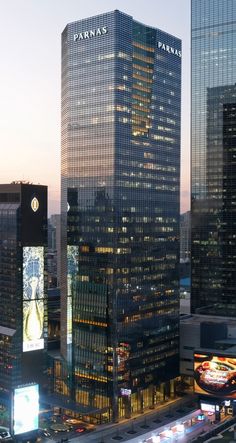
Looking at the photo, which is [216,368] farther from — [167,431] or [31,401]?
[31,401]

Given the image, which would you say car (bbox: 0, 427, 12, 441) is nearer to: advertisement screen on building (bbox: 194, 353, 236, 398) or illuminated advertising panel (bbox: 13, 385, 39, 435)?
illuminated advertising panel (bbox: 13, 385, 39, 435)

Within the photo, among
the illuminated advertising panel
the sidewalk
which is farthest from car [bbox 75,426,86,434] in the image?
the illuminated advertising panel

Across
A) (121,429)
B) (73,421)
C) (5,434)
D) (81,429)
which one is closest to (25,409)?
(5,434)

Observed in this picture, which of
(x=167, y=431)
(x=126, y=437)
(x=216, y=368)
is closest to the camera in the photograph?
(x=167, y=431)

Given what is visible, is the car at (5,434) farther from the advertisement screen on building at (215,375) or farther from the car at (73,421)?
the advertisement screen on building at (215,375)

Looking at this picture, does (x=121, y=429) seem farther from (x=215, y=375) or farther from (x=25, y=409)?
(x=25, y=409)

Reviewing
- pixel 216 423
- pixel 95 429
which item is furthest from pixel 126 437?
pixel 216 423
